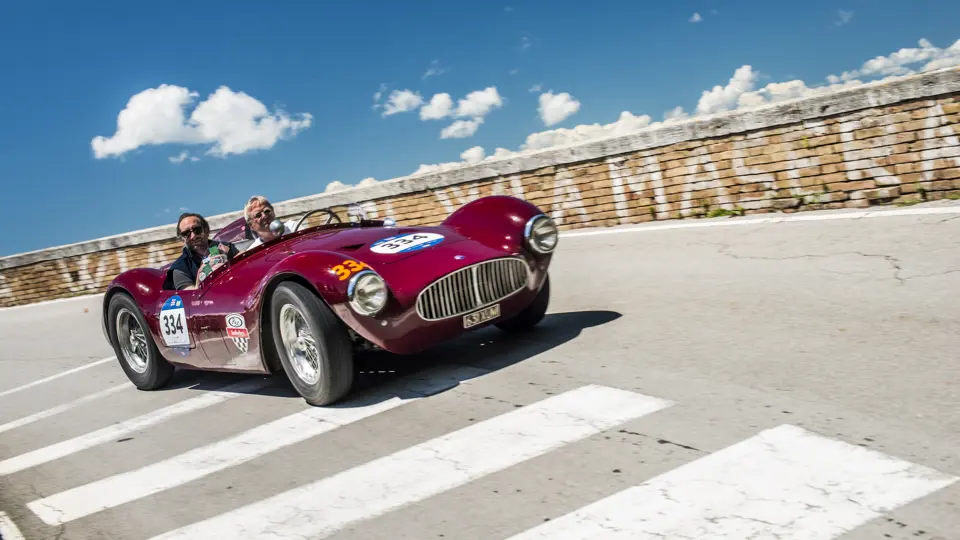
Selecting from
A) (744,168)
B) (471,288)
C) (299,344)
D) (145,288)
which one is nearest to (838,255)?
(744,168)

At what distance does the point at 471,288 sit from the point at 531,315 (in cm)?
97

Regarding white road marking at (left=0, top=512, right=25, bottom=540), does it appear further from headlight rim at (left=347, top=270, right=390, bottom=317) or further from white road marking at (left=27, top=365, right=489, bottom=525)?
headlight rim at (left=347, top=270, right=390, bottom=317)

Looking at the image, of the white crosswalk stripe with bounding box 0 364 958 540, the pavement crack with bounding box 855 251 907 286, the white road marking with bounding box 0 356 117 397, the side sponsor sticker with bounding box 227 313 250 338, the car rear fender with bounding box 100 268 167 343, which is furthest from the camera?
the white road marking with bounding box 0 356 117 397

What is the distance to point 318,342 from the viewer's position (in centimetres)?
500

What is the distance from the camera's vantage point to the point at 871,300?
568 cm

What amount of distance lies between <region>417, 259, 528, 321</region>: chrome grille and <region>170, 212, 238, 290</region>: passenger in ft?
6.59

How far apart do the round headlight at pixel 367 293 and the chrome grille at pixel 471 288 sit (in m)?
0.25

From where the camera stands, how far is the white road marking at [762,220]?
27.1ft

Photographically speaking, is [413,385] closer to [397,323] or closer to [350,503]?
[397,323]

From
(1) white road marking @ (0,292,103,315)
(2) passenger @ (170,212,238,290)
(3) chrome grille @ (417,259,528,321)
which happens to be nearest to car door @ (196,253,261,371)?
(2) passenger @ (170,212,238,290)

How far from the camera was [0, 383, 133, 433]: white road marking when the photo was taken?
23.0 ft

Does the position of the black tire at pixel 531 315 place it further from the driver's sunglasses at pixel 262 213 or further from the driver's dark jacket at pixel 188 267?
the driver's dark jacket at pixel 188 267

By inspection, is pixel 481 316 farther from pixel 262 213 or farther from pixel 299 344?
pixel 262 213

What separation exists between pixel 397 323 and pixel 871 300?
2.89m
